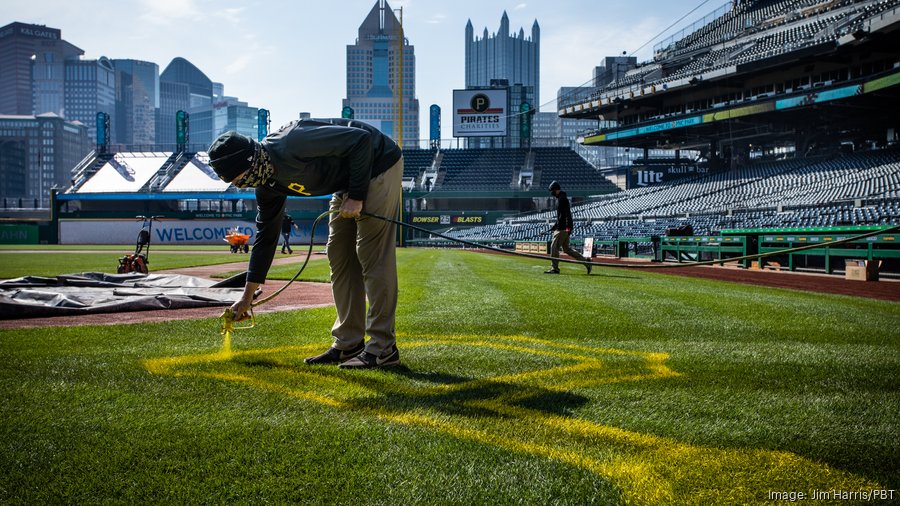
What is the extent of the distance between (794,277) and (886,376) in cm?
1325

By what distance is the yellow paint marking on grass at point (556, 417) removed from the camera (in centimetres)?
219

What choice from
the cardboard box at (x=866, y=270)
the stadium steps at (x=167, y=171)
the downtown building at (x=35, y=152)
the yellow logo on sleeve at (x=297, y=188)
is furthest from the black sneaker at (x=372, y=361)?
the downtown building at (x=35, y=152)

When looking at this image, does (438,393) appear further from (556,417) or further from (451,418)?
(556,417)

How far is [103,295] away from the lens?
8.06 meters

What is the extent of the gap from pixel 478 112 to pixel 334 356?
5588 centimetres

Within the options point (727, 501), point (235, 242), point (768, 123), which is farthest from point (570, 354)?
point (768, 123)

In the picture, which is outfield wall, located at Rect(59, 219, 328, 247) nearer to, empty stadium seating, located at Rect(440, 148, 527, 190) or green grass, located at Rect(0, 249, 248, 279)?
empty stadium seating, located at Rect(440, 148, 527, 190)

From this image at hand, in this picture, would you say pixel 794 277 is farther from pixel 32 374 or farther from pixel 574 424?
pixel 32 374

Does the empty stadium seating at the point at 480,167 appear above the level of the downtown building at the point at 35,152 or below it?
below

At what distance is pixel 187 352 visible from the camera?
179 inches

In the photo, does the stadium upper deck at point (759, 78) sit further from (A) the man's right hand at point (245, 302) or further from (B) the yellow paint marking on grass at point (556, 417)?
(A) the man's right hand at point (245, 302)

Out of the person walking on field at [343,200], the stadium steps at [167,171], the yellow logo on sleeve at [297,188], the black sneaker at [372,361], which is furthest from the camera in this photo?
the stadium steps at [167,171]

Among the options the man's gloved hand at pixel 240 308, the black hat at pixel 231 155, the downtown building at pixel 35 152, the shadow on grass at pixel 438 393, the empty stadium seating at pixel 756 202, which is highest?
the downtown building at pixel 35 152

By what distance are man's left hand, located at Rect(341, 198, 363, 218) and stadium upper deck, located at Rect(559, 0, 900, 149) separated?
32270mm
